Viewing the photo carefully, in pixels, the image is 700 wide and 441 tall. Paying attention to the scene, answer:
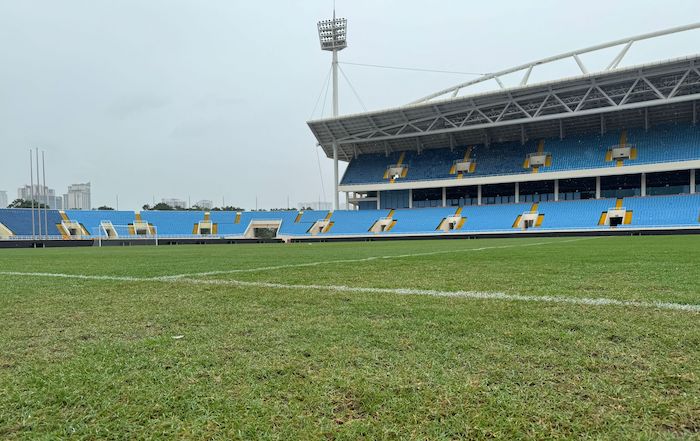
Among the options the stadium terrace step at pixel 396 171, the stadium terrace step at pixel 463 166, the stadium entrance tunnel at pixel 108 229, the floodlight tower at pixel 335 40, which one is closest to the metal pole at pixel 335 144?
the floodlight tower at pixel 335 40

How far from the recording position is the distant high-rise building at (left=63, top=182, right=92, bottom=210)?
262 ft

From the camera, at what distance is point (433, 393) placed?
1.48 metres

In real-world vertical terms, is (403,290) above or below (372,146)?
below

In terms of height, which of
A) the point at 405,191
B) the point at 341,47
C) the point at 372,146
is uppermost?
the point at 341,47

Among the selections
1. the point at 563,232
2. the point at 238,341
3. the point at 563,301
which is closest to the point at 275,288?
the point at 238,341

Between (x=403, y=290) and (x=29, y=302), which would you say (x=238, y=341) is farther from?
(x=29, y=302)

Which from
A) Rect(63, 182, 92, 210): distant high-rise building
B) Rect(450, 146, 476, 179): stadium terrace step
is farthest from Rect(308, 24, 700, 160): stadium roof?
Rect(63, 182, 92, 210): distant high-rise building

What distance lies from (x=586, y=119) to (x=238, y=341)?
129 feet

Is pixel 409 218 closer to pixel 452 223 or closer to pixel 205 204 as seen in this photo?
pixel 452 223

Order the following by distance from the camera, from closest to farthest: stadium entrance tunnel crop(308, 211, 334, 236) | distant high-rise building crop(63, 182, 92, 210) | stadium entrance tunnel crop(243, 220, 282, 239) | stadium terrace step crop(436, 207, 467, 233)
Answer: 1. stadium terrace step crop(436, 207, 467, 233)
2. stadium entrance tunnel crop(308, 211, 334, 236)
3. stadium entrance tunnel crop(243, 220, 282, 239)
4. distant high-rise building crop(63, 182, 92, 210)

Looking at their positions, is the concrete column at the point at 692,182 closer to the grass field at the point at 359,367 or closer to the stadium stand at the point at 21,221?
the grass field at the point at 359,367

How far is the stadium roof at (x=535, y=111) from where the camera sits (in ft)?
93.7

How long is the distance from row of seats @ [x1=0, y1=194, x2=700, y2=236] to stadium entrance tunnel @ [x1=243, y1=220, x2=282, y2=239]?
16.2 inches

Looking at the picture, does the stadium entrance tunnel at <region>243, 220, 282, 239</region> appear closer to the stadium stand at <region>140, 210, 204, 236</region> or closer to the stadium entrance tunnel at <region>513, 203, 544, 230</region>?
the stadium stand at <region>140, 210, 204, 236</region>
